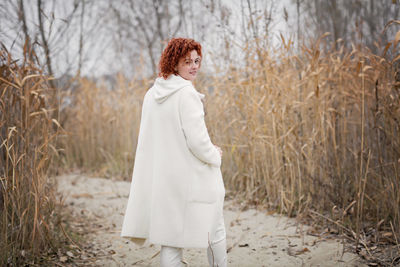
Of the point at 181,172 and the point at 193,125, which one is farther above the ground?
the point at 193,125

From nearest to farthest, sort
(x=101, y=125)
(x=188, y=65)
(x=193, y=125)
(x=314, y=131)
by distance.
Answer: (x=193, y=125), (x=188, y=65), (x=314, y=131), (x=101, y=125)

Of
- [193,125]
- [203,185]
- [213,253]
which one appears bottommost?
[213,253]

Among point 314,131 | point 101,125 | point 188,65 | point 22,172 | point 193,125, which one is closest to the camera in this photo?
point 193,125

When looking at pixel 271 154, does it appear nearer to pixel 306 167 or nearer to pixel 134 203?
pixel 306 167

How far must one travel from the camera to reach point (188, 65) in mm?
1853

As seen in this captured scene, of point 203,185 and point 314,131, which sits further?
point 314,131

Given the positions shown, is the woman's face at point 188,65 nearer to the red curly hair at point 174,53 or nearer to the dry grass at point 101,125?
the red curly hair at point 174,53

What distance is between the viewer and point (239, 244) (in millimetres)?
2848

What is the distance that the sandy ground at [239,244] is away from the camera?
2514mm

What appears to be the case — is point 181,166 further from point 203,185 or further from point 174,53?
point 174,53

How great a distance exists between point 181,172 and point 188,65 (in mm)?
531

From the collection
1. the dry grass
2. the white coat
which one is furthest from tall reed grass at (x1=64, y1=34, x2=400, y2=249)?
the dry grass

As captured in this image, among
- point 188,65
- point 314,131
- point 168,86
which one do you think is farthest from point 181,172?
point 314,131

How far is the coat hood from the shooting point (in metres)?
1.77
